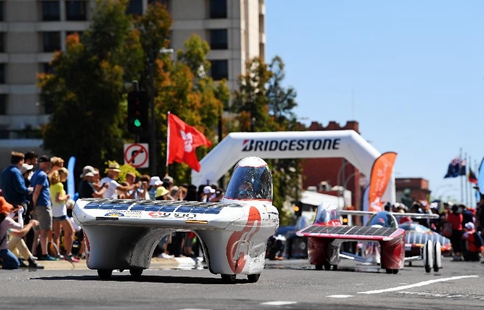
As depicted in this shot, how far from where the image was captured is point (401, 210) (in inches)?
1581

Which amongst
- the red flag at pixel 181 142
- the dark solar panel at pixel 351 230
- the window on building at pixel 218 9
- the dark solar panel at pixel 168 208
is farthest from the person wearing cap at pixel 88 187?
the window on building at pixel 218 9

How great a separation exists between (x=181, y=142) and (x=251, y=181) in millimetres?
23646

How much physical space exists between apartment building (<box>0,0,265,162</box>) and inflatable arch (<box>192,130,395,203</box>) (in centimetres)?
5620

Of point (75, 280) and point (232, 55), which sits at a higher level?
point (232, 55)

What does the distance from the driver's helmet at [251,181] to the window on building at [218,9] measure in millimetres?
84215

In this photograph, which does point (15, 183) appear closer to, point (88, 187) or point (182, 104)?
point (88, 187)

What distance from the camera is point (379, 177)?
1671 inches

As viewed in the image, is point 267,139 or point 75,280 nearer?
point 75,280

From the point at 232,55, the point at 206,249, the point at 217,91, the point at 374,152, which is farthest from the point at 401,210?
the point at 232,55

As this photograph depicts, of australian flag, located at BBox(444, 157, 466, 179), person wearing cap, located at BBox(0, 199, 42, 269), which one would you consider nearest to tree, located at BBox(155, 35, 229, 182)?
australian flag, located at BBox(444, 157, 466, 179)

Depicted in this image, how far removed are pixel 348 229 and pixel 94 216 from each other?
36.3 feet

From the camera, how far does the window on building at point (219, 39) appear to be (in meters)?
105

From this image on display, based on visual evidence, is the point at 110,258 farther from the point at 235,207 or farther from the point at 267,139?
the point at 267,139

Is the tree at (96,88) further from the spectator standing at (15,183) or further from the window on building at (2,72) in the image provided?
the spectator standing at (15,183)
